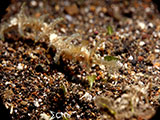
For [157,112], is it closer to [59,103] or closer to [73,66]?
[59,103]

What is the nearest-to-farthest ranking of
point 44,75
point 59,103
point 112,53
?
point 59,103 < point 44,75 < point 112,53

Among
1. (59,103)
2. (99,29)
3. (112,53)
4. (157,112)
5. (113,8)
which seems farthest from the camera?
(113,8)

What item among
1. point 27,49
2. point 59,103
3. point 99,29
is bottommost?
point 59,103

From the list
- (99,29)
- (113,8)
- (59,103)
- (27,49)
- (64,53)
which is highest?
(113,8)

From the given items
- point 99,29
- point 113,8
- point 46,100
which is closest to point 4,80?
point 46,100

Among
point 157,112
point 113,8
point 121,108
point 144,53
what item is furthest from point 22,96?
point 113,8

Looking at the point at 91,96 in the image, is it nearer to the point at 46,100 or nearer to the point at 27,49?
the point at 46,100

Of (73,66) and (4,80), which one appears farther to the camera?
(73,66)

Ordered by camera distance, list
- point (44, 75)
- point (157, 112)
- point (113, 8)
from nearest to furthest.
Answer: point (157, 112), point (44, 75), point (113, 8)

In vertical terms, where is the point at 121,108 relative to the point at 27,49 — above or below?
below
